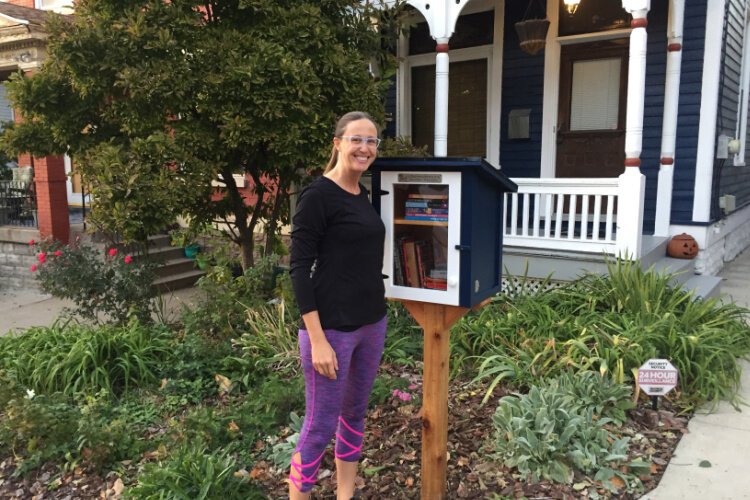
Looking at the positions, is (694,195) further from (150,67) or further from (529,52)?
(150,67)

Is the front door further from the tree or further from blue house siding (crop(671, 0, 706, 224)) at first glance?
the tree

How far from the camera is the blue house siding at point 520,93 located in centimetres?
775

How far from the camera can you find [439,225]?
2541 mm

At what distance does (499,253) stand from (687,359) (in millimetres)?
1856

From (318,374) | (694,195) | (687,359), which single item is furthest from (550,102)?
(318,374)

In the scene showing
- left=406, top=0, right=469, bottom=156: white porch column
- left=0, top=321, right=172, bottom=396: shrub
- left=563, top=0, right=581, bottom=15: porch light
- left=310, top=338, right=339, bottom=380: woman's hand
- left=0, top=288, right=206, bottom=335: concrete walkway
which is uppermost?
left=563, top=0, right=581, bottom=15: porch light

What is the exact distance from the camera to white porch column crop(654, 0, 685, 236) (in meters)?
6.43

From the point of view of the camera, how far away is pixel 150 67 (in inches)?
173

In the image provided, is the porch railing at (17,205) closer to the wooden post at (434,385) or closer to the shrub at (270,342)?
the shrub at (270,342)

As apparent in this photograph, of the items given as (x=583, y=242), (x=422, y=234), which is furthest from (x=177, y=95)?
(x=583, y=242)

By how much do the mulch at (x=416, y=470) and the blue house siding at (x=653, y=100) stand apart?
4063 mm

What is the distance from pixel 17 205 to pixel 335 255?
341 inches

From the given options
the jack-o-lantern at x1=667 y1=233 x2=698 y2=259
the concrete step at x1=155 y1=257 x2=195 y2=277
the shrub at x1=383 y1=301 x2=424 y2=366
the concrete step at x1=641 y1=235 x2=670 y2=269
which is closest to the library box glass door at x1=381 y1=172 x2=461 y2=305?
the shrub at x1=383 y1=301 x2=424 y2=366

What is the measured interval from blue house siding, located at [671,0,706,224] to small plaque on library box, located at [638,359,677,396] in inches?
165
